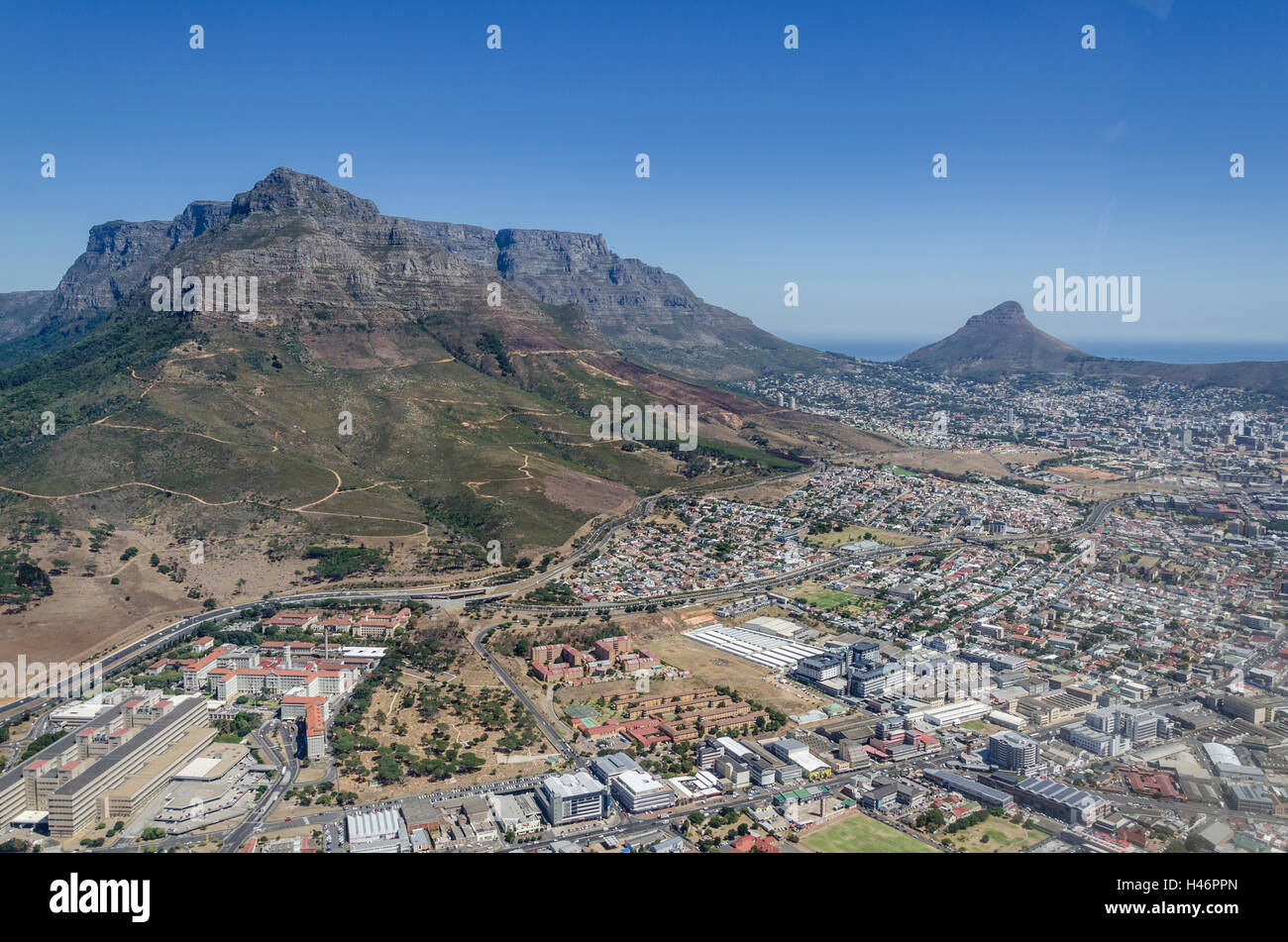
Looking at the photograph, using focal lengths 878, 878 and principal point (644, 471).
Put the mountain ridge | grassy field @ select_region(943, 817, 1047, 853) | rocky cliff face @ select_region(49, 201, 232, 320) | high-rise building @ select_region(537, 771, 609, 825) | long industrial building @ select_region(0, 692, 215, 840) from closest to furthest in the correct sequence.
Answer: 1. grassy field @ select_region(943, 817, 1047, 853)
2. long industrial building @ select_region(0, 692, 215, 840)
3. high-rise building @ select_region(537, 771, 609, 825)
4. the mountain ridge
5. rocky cliff face @ select_region(49, 201, 232, 320)

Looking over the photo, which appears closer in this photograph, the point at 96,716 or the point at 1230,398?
the point at 96,716

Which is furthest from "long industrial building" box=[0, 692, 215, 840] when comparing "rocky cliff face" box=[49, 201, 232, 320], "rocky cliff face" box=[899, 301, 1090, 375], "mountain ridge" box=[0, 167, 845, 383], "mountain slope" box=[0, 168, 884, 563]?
"rocky cliff face" box=[899, 301, 1090, 375]

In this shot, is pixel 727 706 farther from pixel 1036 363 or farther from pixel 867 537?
pixel 1036 363

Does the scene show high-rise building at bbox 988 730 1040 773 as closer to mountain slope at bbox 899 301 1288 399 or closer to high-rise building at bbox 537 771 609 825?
high-rise building at bbox 537 771 609 825

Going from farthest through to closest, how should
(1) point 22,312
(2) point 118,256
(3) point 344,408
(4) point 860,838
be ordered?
1. (1) point 22,312
2. (2) point 118,256
3. (3) point 344,408
4. (4) point 860,838

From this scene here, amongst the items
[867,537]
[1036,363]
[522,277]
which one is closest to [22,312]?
[522,277]
